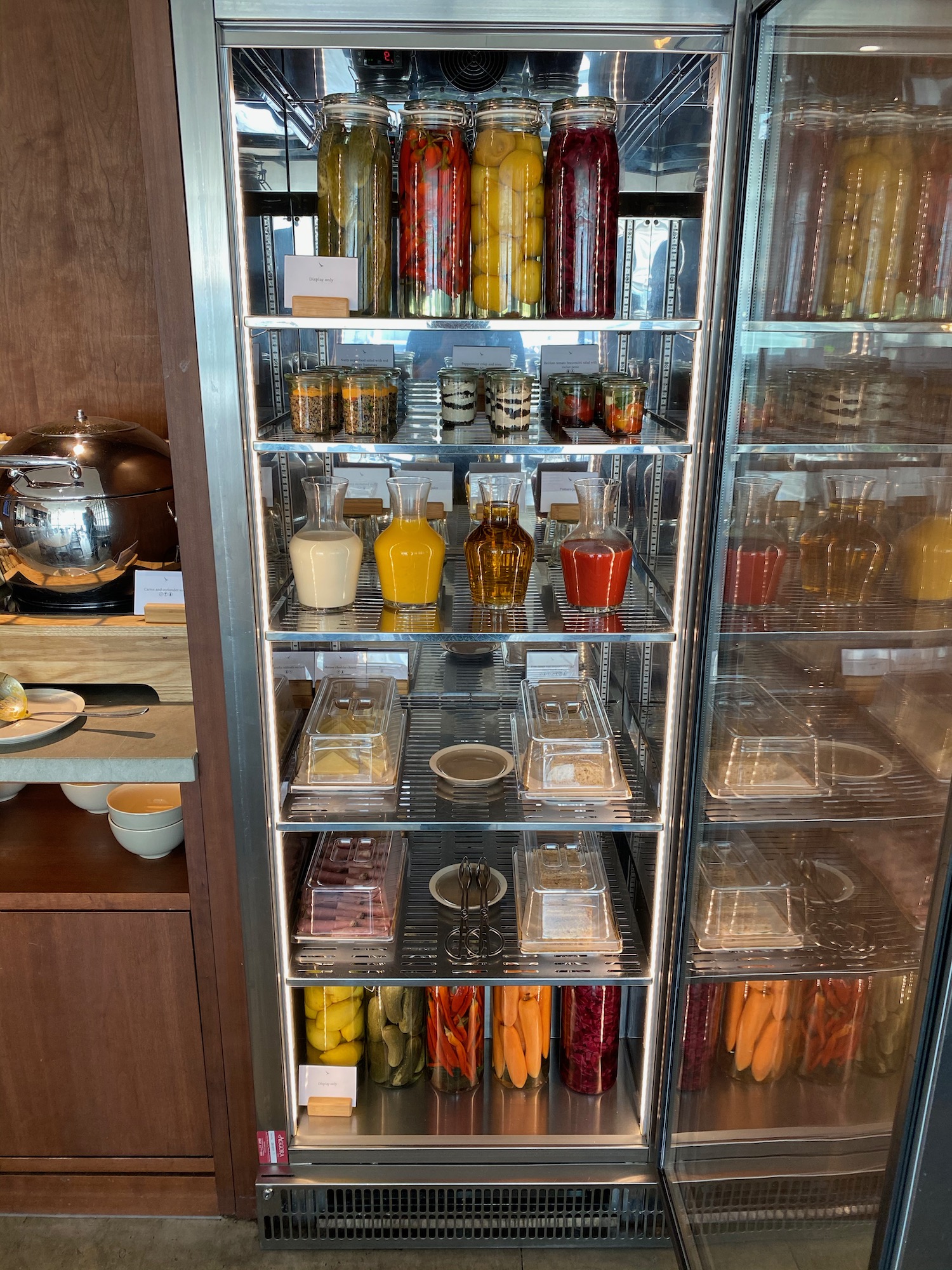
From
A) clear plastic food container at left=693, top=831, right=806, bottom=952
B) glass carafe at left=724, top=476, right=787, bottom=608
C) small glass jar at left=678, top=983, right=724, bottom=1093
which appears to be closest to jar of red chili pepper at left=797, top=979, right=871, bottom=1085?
clear plastic food container at left=693, top=831, right=806, bottom=952

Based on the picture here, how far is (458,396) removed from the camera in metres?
1.89

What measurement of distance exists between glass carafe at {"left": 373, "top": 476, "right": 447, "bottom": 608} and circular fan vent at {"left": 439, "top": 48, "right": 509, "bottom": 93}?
750 mm

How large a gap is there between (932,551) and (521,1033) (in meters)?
1.46

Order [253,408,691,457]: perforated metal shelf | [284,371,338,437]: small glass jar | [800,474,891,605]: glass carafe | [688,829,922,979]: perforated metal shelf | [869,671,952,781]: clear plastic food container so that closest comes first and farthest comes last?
[869,671,952,781]: clear plastic food container
[688,829,922,979]: perforated metal shelf
[800,474,891,605]: glass carafe
[253,408,691,457]: perforated metal shelf
[284,371,338,437]: small glass jar

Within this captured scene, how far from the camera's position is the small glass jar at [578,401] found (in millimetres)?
1867

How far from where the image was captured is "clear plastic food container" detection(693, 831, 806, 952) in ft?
5.85

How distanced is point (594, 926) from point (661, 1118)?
0.42m

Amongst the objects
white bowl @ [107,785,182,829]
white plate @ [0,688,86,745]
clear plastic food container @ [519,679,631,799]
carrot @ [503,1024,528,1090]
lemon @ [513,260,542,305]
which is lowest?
carrot @ [503,1024,528,1090]

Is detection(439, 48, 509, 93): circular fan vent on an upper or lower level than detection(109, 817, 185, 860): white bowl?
upper

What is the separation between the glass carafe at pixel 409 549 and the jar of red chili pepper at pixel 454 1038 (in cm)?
87

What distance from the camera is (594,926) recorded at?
79.4 inches

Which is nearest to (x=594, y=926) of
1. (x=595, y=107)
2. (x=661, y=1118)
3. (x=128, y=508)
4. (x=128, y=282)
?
(x=661, y=1118)

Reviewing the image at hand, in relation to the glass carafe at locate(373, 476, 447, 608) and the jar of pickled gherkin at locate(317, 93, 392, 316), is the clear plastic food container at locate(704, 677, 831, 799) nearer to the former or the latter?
the glass carafe at locate(373, 476, 447, 608)

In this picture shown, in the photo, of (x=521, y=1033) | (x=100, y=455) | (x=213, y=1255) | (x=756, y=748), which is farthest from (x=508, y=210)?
(x=213, y=1255)
